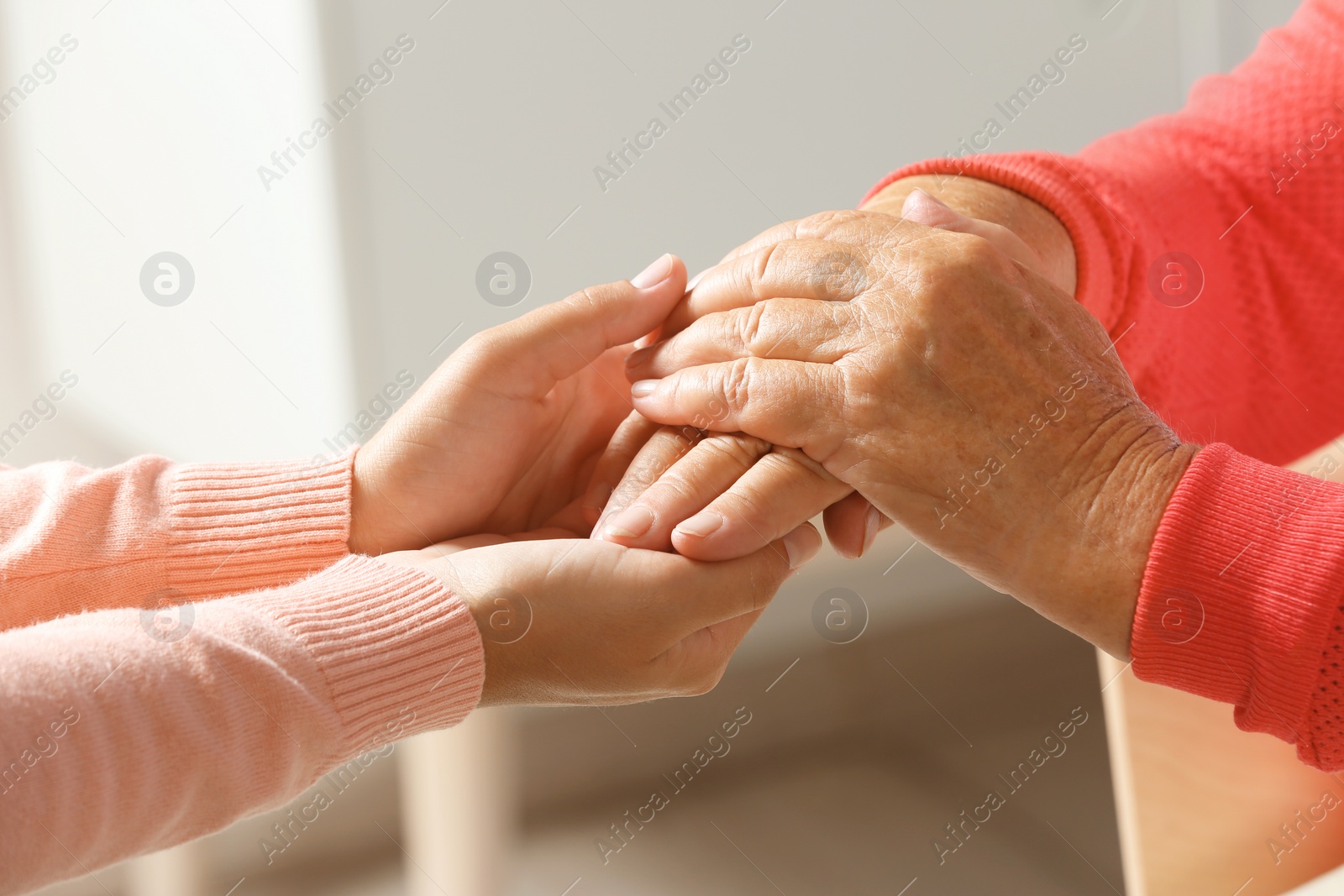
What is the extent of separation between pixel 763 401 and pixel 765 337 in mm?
64

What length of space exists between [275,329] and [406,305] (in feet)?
0.75

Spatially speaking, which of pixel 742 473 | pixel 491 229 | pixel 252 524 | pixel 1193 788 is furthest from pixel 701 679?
pixel 491 229

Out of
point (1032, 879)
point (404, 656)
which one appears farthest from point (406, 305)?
point (1032, 879)

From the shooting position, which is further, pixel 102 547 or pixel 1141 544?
pixel 102 547

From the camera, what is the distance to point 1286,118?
3.97 feet

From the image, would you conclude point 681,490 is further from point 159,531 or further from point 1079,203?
point 1079,203

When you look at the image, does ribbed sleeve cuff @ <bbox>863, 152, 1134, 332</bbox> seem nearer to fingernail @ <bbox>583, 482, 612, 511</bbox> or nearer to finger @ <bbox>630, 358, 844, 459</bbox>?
finger @ <bbox>630, 358, 844, 459</bbox>

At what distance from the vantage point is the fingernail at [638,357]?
1.04 m

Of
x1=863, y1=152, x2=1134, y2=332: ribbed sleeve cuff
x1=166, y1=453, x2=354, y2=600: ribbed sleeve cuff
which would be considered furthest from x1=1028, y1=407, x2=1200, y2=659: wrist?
x1=166, y1=453, x2=354, y2=600: ribbed sleeve cuff

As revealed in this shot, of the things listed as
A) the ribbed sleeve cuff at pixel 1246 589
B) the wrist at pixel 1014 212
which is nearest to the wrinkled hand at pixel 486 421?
the wrist at pixel 1014 212

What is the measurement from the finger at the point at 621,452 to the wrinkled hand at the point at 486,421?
4 cm

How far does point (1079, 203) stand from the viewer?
3.71 feet

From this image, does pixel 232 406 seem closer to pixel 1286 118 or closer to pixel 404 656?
pixel 404 656

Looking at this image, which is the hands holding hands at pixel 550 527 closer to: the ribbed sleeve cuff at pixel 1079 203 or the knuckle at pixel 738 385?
the knuckle at pixel 738 385
